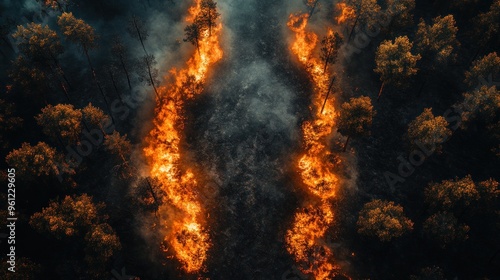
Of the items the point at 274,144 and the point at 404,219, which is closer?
the point at 404,219

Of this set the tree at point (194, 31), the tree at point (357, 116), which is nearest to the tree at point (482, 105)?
the tree at point (357, 116)

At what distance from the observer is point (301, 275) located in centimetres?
5872

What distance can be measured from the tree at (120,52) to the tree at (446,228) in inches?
2822

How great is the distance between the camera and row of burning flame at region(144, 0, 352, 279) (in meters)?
60.3

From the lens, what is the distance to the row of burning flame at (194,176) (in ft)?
198

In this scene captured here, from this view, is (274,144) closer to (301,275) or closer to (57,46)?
(301,275)

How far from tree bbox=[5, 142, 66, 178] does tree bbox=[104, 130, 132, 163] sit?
10595 millimetres

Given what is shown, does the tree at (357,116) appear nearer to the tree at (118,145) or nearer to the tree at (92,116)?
the tree at (118,145)

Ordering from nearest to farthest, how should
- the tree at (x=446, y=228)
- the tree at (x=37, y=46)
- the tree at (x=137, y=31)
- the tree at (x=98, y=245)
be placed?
1. the tree at (x=98, y=245)
2. the tree at (x=446, y=228)
3. the tree at (x=37, y=46)
4. the tree at (x=137, y=31)

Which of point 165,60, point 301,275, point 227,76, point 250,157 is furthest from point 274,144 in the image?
point 165,60

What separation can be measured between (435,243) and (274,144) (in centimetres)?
3728

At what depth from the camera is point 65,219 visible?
52625 mm

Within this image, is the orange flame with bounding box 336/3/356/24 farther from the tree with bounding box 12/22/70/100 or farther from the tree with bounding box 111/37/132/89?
the tree with bounding box 12/22/70/100

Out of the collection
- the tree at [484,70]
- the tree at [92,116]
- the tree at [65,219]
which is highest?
the tree at [484,70]
